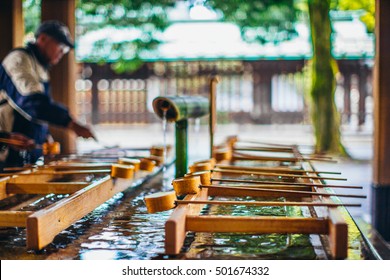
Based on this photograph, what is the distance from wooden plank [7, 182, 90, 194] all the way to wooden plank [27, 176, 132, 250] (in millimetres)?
201

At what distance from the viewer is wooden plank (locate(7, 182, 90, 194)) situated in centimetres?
281

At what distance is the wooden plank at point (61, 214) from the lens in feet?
5.90

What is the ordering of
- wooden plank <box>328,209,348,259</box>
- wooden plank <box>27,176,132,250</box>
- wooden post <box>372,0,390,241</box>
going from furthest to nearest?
wooden post <box>372,0,390,241</box>, wooden plank <box>27,176,132,250</box>, wooden plank <box>328,209,348,259</box>

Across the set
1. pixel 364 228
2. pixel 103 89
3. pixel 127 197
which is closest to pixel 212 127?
pixel 127 197

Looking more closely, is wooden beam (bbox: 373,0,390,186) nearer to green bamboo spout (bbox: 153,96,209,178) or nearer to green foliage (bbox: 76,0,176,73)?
green bamboo spout (bbox: 153,96,209,178)

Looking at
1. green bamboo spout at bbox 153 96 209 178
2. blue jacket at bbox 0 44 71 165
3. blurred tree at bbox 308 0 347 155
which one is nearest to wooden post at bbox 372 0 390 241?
green bamboo spout at bbox 153 96 209 178

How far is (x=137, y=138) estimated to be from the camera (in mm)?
16578

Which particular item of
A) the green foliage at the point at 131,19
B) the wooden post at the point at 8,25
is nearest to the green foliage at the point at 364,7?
the green foliage at the point at 131,19

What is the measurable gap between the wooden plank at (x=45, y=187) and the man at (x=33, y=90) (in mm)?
1089

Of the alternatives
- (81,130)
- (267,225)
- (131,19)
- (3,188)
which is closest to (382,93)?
(81,130)

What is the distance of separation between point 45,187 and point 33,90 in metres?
1.35

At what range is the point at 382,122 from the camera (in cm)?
601

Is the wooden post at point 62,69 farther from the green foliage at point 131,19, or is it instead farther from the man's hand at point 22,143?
the green foliage at point 131,19

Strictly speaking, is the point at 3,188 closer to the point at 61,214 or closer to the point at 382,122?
the point at 61,214
